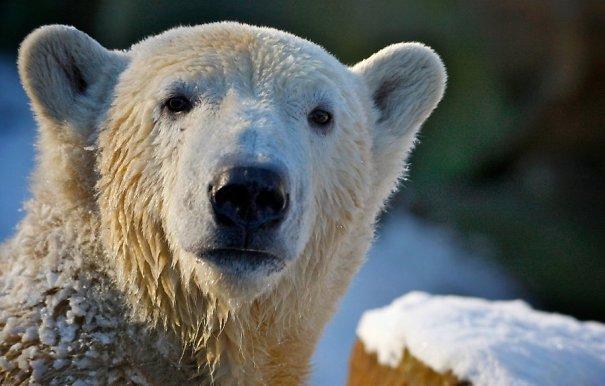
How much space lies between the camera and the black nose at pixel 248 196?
2031 millimetres

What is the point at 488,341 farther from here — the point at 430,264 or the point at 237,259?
the point at 430,264

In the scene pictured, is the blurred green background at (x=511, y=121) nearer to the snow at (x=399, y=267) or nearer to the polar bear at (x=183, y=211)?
the snow at (x=399, y=267)

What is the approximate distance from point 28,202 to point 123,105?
0.40 metres

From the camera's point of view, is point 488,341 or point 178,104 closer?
point 178,104

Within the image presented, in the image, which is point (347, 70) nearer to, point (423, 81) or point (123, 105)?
point (423, 81)

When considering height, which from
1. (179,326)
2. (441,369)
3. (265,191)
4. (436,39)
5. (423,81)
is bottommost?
(441,369)

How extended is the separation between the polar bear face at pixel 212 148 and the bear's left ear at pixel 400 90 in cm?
25

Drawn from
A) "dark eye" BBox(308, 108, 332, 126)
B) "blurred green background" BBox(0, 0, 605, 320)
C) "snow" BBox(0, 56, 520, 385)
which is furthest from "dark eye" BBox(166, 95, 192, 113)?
"blurred green background" BBox(0, 0, 605, 320)

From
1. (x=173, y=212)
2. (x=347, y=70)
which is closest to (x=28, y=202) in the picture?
(x=173, y=212)

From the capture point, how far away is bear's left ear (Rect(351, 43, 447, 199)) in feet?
9.99

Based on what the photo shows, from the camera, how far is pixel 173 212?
7.39 feet

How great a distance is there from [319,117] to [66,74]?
80 centimetres

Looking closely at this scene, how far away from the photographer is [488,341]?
4.00 metres

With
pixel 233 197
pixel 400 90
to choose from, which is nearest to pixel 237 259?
pixel 233 197
